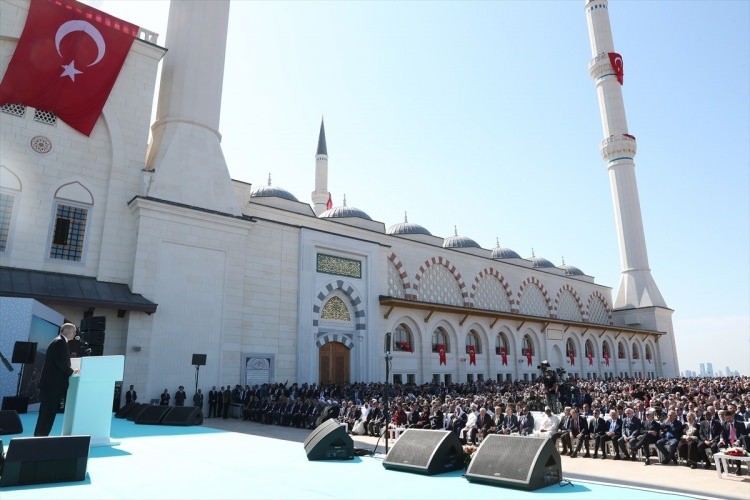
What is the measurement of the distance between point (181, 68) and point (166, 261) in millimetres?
7171

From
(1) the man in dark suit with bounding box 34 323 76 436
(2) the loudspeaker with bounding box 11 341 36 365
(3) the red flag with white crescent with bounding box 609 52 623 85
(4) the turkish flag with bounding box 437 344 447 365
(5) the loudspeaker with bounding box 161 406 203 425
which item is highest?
(3) the red flag with white crescent with bounding box 609 52 623 85

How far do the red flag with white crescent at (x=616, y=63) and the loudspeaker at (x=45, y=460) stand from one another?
40.3 metres

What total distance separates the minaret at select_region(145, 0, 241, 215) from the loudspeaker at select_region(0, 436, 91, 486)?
441 inches

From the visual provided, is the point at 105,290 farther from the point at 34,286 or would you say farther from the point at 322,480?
the point at 322,480

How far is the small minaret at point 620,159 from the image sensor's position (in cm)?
3609

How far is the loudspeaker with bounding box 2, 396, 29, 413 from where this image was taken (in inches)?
385

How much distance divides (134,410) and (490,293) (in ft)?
71.9

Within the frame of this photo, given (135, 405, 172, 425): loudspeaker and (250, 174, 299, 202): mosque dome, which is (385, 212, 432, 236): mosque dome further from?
(135, 405, 172, 425): loudspeaker

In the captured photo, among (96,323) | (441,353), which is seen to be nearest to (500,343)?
(441,353)

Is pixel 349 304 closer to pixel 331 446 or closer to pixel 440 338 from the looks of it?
pixel 440 338

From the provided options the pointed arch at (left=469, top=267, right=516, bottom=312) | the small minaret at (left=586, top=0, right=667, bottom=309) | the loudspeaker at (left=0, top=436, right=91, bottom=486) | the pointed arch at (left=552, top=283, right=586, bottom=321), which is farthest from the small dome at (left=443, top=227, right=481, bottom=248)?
the loudspeaker at (left=0, top=436, right=91, bottom=486)

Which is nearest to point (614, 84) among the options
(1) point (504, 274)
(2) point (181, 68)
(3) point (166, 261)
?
(1) point (504, 274)

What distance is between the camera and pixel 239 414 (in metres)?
14.3

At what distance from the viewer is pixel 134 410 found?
10.9 metres
